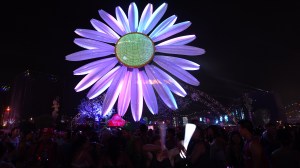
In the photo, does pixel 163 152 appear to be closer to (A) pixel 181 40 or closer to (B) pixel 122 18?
(A) pixel 181 40

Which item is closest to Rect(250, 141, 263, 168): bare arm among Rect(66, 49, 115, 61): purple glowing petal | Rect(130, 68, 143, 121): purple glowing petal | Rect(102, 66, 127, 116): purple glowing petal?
Rect(130, 68, 143, 121): purple glowing petal

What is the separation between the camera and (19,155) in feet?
24.1

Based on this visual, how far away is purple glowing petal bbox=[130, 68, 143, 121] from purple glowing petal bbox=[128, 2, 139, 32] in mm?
2035

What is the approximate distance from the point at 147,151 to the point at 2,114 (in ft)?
300

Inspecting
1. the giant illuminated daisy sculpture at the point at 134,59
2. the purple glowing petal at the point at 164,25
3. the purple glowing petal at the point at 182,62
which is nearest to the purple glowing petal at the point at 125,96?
the giant illuminated daisy sculpture at the point at 134,59

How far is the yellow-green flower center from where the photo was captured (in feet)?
37.1

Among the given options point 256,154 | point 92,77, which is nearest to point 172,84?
point 92,77

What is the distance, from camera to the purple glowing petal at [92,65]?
11.1 meters

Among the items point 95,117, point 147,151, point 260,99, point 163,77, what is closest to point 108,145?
point 147,151

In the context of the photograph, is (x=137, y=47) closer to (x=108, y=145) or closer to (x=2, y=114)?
(x=108, y=145)

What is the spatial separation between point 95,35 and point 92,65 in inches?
57.5

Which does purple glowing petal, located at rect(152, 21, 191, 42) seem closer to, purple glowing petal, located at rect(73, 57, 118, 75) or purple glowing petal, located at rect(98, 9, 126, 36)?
purple glowing petal, located at rect(98, 9, 126, 36)

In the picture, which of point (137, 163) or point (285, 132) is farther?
point (137, 163)

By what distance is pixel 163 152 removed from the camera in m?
6.05
